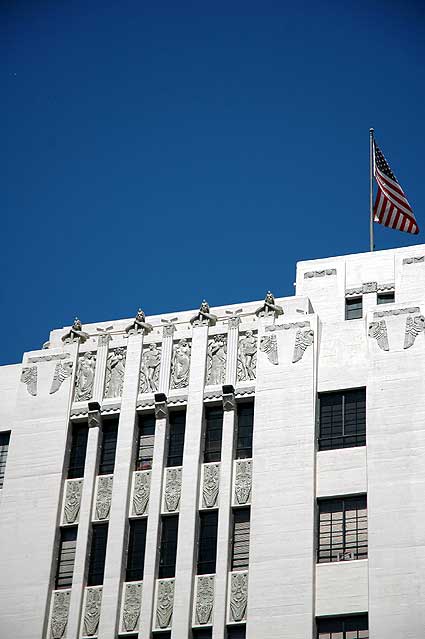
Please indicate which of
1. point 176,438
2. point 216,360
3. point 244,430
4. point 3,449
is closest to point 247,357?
point 216,360

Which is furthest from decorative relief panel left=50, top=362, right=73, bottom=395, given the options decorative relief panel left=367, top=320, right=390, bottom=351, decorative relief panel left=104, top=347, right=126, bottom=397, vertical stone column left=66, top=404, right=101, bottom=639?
decorative relief panel left=367, top=320, right=390, bottom=351

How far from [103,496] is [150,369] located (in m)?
5.40

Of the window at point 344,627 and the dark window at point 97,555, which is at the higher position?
the dark window at point 97,555

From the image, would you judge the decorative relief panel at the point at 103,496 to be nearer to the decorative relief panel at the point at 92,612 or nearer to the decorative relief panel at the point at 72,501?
the decorative relief panel at the point at 72,501

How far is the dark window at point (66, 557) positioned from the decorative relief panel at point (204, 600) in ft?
16.0

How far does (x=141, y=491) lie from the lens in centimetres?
5225

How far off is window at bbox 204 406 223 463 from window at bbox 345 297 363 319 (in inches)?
345

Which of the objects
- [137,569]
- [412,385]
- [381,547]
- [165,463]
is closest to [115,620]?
[137,569]

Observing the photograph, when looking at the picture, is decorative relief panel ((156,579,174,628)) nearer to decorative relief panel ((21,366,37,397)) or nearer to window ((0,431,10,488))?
window ((0,431,10,488))

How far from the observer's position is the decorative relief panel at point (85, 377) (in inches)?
2178

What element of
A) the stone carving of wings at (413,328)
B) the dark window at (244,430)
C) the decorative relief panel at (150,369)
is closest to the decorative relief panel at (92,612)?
the dark window at (244,430)

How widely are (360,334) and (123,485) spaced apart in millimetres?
10187

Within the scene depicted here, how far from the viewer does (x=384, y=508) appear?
48.6 metres

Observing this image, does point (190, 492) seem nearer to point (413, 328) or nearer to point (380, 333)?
point (380, 333)
